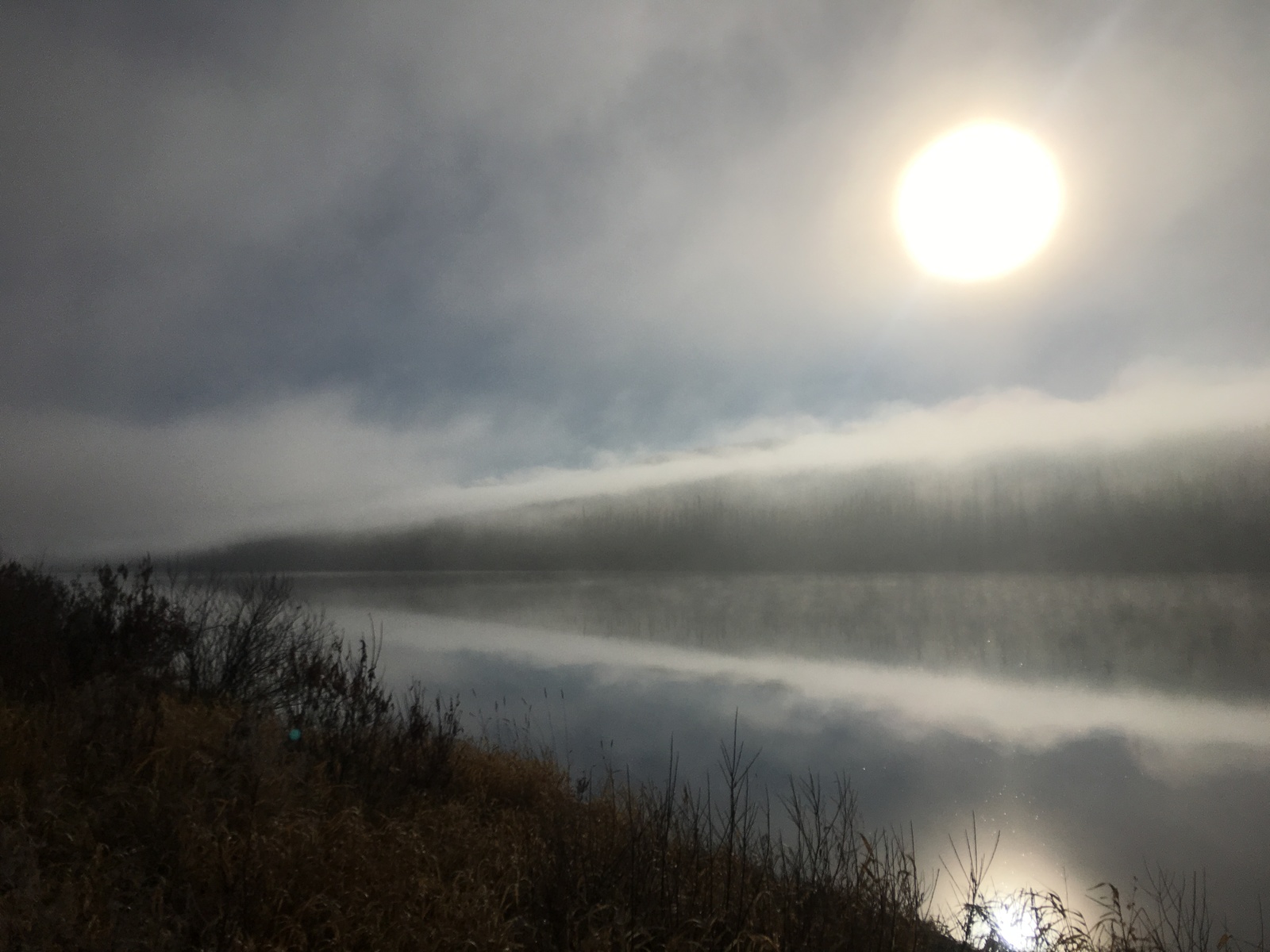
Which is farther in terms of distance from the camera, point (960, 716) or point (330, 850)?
point (960, 716)

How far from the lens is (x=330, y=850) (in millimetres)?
5105

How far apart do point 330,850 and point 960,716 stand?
980 inches

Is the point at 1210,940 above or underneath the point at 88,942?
underneath

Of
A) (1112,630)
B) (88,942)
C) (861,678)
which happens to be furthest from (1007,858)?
(1112,630)

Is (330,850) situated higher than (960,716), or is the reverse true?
(330,850)

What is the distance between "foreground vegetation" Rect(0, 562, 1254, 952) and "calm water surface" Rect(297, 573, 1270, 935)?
461 centimetres

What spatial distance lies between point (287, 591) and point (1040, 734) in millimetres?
21840

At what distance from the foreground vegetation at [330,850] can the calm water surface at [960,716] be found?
15.1ft

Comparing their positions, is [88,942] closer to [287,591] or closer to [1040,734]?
[287,591]

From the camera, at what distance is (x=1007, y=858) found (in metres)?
12.1

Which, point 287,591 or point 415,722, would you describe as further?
point 287,591

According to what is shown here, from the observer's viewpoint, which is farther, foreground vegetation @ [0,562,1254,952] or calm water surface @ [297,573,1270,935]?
calm water surface @ [297,573,1270,935]

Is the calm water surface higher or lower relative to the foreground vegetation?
lower

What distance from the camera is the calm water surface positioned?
13.4 meters
